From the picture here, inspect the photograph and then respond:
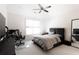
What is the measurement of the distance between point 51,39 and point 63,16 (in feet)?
1.38

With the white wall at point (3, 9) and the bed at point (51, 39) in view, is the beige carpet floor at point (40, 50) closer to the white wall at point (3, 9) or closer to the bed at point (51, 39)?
the bed at point (51, 39)

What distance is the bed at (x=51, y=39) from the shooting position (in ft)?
4.01

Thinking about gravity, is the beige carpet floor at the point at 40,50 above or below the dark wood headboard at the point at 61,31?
below

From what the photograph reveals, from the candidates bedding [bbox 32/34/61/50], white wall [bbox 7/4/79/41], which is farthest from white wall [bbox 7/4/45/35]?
Result: bedding [bbox 32/34/61/50]

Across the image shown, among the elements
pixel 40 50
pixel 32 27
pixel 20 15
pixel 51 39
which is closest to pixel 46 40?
pixel 51 39

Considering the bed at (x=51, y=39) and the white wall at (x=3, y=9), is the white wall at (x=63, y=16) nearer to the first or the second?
the bed at (x=51, y=39)

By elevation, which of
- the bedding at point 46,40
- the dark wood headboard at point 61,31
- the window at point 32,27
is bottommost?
the bedding at point 46,40

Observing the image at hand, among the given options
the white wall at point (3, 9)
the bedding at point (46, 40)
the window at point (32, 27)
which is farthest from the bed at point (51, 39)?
the white wall at point (3, 9)

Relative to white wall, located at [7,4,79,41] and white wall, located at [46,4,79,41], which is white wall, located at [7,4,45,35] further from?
white wall, located at [46,4,79,41]

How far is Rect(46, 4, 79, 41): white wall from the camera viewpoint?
47.0 inches

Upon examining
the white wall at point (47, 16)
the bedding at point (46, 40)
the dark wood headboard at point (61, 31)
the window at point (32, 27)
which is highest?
the white wall at point (47, 16)

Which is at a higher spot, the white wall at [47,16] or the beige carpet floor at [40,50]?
the white wall at [47,16]
